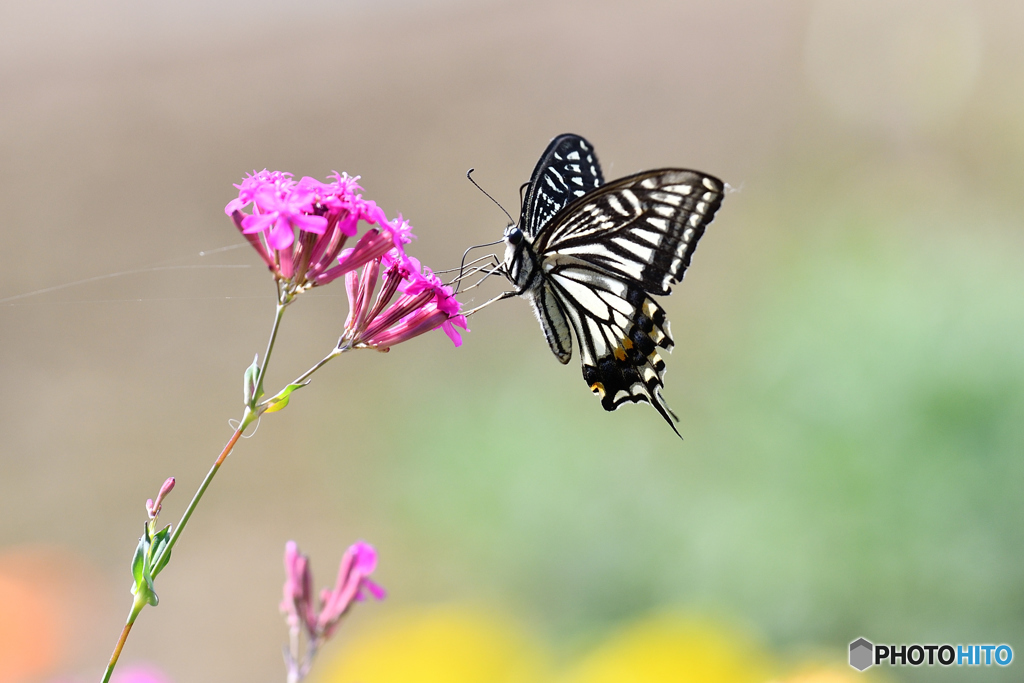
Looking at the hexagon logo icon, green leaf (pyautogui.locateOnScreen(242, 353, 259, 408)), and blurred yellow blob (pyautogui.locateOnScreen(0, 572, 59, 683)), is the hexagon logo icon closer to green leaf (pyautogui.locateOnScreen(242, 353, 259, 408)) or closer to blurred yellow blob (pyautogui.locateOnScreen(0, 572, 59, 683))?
green leaf (pyautogui.locateOnScreen(242, 353, 259, 408))

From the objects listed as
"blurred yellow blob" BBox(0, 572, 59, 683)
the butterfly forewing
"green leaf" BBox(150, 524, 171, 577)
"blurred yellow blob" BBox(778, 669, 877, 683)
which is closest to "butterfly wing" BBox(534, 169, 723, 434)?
the butterfly forewing

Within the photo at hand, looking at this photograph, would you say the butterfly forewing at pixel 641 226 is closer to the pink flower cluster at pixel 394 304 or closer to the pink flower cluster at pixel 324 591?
the pink flower cluster at pixel 394 304

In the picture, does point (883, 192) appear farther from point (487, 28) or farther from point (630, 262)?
point (487, 28)

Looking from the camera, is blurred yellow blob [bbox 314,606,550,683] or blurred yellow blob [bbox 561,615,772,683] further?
blurred yellow blob [bbox 314,606,550,683]

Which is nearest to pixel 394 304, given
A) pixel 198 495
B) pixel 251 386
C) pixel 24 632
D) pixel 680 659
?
pixel 251 386

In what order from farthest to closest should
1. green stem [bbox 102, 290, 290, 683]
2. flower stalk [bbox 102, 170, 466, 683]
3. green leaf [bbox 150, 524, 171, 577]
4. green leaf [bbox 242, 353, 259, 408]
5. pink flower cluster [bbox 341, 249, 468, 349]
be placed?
pink flower cluster [bbox 341, 249, 468, 349]
flower stalk [bbox 102, 170, 466, 683]
green leaf [bbox 242, 353, 259, 408]
green leaf [bbox 150, 524, 171, 577]
green stem [bbox 102, 290, 290, 683]

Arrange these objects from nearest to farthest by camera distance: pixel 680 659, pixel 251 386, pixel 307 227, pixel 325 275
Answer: pixel 251 386
pixel 307 227
pixel 325 275
pixel 680 659

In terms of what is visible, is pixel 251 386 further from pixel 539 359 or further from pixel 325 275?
pixel 539 359

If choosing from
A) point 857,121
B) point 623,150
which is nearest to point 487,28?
point 623,150
